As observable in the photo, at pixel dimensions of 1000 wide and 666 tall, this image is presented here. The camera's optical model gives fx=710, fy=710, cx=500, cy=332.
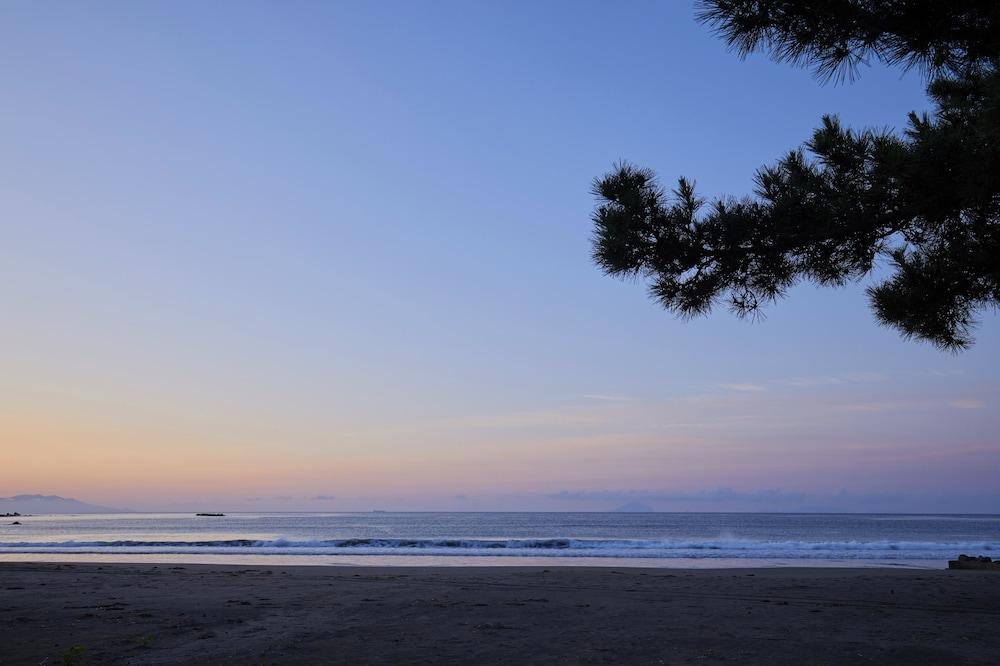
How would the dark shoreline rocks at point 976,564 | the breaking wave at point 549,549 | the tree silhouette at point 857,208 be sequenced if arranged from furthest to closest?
the breaking wave at point 549,549 < the dark shoreline rocks at point 976,564 < the tree silhouette at point 857,208

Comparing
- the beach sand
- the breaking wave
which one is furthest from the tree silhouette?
the breaking wave

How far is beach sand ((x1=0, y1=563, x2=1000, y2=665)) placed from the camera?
23.2 ft

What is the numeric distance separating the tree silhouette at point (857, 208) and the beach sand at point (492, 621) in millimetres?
3611

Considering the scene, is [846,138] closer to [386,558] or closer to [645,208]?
[645,208]

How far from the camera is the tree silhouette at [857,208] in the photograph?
20.5 feet

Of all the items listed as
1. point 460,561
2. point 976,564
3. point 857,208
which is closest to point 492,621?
point 857,208

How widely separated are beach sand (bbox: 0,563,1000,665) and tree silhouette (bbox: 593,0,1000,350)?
3611mm

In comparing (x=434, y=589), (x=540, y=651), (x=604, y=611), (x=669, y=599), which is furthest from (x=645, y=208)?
(x=434, y=589)

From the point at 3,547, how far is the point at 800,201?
37557 mm

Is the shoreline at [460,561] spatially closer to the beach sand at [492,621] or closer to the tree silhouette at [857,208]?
the beach sand at [492,621]

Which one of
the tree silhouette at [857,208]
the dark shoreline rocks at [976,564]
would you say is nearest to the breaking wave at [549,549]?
the dark shoreline rocks at [976,564]

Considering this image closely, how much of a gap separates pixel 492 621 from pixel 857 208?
654 cm

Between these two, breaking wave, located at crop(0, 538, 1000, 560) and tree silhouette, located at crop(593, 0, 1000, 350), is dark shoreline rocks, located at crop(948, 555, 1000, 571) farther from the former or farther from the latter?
tree silhouette, located at crop(593, 0, 1000, 350)

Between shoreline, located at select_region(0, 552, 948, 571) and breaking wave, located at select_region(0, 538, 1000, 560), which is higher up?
shoreline, located at select_region(0, 552, 948, 571)
